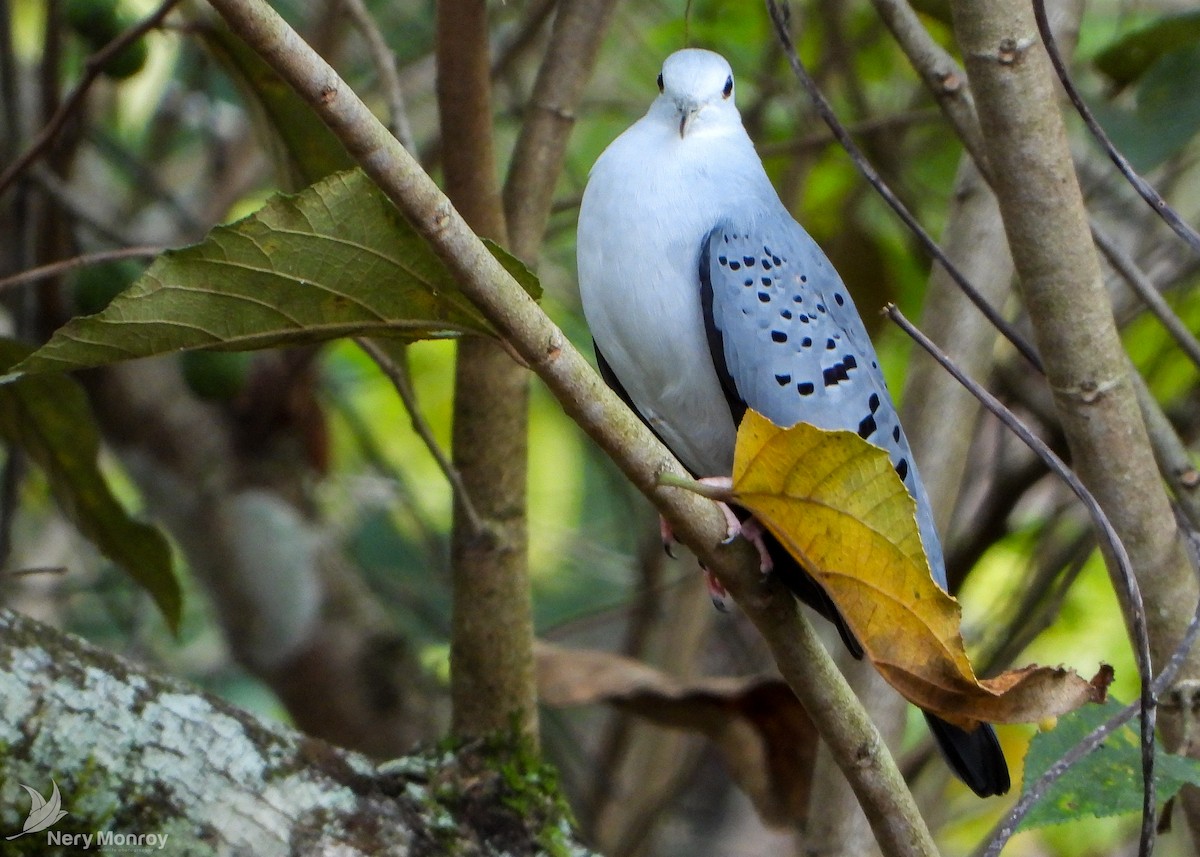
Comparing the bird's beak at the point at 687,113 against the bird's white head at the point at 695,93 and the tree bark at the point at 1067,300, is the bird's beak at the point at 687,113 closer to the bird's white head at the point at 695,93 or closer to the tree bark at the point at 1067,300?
the bird's white head at the point at 695,93

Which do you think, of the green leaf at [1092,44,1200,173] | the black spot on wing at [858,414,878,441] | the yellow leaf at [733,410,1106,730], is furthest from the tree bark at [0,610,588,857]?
the green leaf at [1092,44,1200,173]

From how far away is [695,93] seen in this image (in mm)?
1923

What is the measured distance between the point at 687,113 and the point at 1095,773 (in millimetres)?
1053

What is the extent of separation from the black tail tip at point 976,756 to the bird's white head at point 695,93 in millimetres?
902

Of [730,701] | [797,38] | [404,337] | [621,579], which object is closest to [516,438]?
[730,701]

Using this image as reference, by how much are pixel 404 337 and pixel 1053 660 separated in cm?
300

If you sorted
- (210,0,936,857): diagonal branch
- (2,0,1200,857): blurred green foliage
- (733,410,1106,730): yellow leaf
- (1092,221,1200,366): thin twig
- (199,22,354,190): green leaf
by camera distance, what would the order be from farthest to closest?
(2,0,1200,857): blurred green foliage → (199,22,354,190): green leaf → (1092,221,1200,366): thin twig → (733,410,1106,730): yellow leaf → (210,0,936,857): diagonal branch

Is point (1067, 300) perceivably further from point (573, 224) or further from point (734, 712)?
point (573, 224)

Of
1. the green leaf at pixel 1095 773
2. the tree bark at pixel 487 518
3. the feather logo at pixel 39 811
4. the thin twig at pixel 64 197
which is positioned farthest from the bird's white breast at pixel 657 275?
the thin twig at pixel 64 197

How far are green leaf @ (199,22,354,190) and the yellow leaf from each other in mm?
926

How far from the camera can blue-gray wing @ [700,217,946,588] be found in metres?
1.69

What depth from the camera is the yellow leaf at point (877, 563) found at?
1149 mm

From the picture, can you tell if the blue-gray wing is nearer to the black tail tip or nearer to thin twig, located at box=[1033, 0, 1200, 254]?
the black tail tip

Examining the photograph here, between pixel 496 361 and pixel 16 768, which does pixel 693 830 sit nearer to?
pixel 496 361
